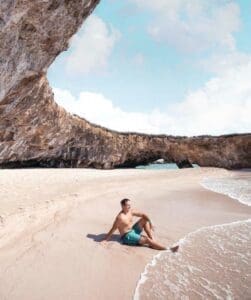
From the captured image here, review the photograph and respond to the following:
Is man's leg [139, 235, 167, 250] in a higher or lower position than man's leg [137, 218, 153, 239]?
lower

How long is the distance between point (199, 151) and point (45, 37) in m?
26.6

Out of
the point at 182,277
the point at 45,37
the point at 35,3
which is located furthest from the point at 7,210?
the point at 45,37

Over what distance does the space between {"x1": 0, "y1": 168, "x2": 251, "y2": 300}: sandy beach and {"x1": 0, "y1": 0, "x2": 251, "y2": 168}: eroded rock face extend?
6078mm

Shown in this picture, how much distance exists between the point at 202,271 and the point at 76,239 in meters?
2.80

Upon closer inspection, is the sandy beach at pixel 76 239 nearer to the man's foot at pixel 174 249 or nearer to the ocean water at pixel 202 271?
the ocean water at pixel 202 271

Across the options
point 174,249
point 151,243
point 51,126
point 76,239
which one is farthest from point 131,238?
point 51,126

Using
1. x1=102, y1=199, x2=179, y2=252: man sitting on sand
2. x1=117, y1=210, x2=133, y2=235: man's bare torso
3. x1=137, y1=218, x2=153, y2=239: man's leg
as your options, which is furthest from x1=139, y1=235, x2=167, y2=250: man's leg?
x1=117, y1=210, x2=133, y2=235: man's bare torso

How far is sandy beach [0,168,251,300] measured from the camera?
4.95 metres

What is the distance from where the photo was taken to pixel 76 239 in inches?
284

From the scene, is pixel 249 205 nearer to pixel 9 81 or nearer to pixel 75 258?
pixel 75 258

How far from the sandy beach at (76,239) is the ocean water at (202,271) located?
0.27m

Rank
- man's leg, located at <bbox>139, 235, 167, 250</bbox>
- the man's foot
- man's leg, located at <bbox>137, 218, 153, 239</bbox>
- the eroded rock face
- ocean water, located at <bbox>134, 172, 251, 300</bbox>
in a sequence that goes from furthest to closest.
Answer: the eroded rock face
man's leg, located at <bbox>137, 218, 153, 239</bbox>
man's leg, located at <bbox>139, 235, 167, 250</bbox>
the man's foot
ocean water, located at <bbox>134, 172, 251, 300</bbox>

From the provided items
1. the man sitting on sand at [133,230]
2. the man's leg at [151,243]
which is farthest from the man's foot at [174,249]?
the man's leg at [151,243]

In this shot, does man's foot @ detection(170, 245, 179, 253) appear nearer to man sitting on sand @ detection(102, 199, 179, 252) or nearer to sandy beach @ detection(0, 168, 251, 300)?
man sitting on sand @ detection(102, 199, 179, 252)
